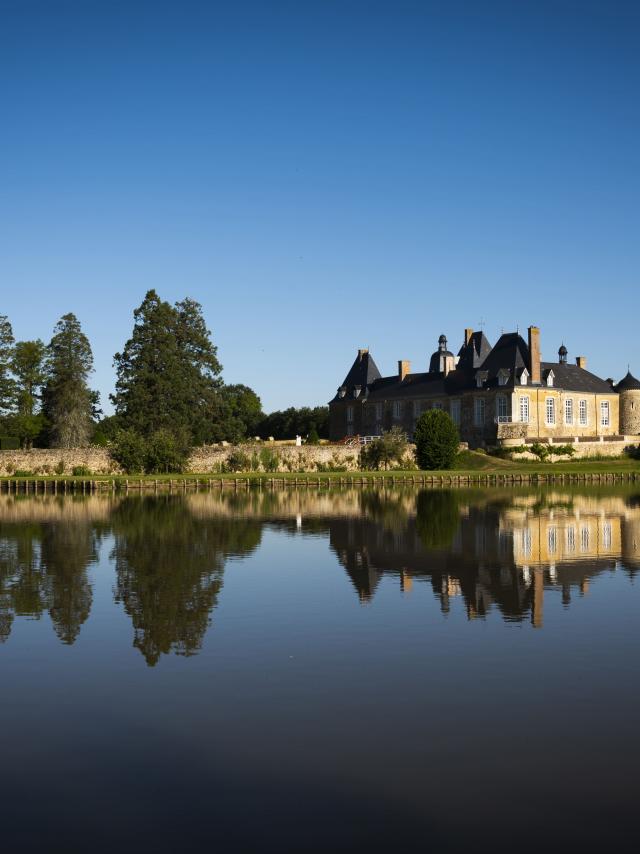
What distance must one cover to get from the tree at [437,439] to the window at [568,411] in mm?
13513

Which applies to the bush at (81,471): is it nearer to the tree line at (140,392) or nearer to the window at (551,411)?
the tree line at (140,392)

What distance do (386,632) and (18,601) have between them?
21.1 feet

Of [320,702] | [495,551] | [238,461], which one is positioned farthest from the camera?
[238,461]

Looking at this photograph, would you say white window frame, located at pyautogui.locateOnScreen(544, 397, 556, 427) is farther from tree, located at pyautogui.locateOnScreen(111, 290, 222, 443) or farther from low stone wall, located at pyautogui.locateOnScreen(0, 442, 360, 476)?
tree, located at pyautogui.locateOnScreen(111, 290, 222, 443)

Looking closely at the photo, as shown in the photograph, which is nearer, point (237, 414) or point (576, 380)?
point (576, 380)

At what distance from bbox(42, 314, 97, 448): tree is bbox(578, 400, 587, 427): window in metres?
37.7

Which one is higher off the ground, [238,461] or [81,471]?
[238,461]

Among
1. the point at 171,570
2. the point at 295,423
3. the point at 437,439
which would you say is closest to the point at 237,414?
the point at 295,423

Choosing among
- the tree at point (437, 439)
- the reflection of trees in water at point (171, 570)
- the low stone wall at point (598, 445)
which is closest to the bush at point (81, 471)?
the tree at point (437, 439)

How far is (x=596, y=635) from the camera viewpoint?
12453 millimetres

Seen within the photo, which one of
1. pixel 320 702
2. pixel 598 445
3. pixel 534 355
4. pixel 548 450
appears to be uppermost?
pixel 534 355

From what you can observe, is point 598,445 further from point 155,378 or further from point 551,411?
point 155,378

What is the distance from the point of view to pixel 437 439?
59.9 metres

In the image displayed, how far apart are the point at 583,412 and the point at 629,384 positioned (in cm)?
564
